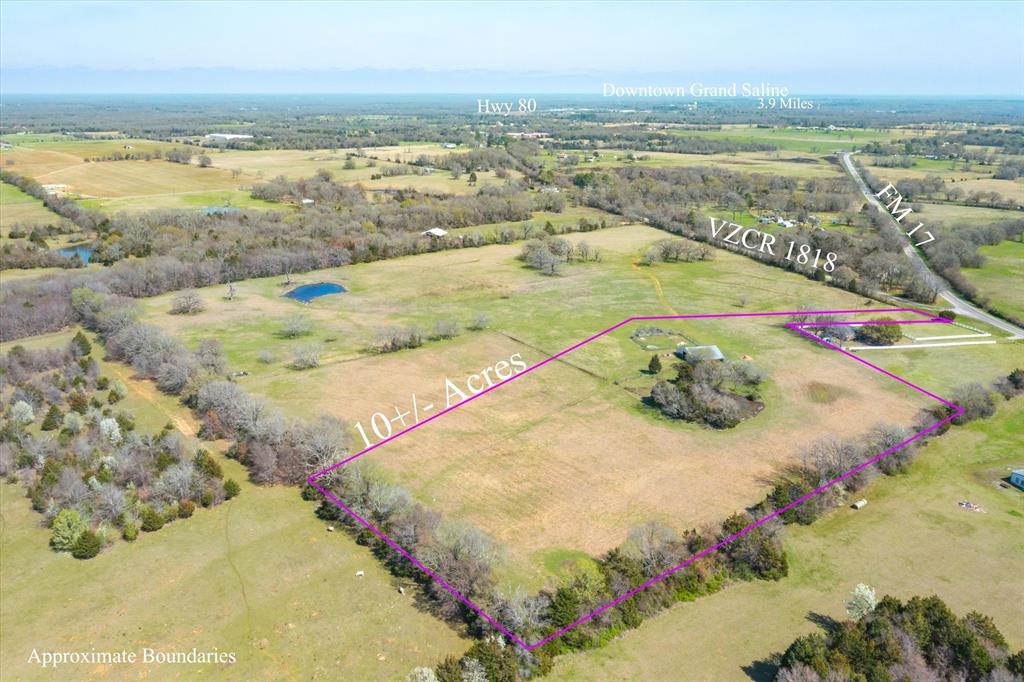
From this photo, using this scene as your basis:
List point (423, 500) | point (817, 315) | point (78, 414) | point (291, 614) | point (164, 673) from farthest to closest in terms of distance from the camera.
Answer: point (817, 315)
point (78, 414)
point (423, 500)
point (291, 614)
point (164, 673)

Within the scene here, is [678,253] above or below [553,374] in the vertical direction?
above

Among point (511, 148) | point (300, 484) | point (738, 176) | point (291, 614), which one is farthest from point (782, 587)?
point (511, 148)

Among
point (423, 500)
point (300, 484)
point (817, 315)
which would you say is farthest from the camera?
point (817, 315)

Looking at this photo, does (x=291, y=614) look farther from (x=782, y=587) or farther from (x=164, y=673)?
(x=782, y=587)

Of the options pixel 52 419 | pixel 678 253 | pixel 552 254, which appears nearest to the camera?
pixel 52 419

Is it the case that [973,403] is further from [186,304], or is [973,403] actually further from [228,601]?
[186,304]

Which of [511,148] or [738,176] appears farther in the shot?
[511,148]

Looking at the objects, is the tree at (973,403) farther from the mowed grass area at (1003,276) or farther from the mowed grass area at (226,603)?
the mowed grass area at (226,603)

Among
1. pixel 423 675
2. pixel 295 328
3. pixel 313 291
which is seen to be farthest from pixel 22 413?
pixel 423 675

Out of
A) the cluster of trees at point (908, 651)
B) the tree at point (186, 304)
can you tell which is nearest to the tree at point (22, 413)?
the tree at point (186, 304)
